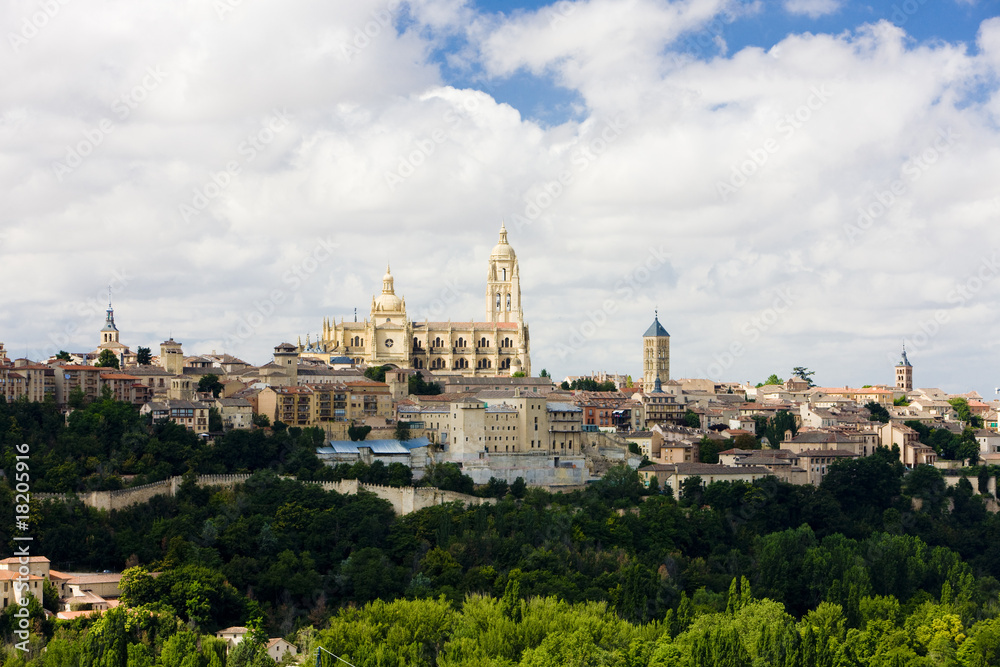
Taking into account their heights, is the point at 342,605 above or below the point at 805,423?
below

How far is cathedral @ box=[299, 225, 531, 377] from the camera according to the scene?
96.2m

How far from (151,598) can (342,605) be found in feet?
22.6

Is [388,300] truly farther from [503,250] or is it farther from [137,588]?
[137,588]

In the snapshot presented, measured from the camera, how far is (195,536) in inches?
2186

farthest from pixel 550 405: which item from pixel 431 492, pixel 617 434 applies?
pixel 431 492

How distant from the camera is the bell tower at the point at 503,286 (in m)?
109

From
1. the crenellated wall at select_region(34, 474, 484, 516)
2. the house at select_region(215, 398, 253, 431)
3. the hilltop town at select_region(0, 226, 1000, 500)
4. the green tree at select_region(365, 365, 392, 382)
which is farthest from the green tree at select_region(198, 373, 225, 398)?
the green tree at select_region(365, 365, 392, 382)

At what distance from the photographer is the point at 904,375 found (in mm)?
107438

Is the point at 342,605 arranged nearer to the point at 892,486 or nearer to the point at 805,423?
the point at 892,486

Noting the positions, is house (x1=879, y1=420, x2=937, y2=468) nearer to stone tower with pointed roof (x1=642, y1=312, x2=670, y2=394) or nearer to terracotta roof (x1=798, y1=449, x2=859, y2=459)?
terracotta roof (x1=798, y1=449, x2=859, y2=459)

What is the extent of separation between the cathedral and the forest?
30.8 metres

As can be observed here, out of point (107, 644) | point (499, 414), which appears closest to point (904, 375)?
point (499, 414)

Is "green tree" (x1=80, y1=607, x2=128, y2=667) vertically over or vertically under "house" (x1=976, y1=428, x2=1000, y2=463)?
under

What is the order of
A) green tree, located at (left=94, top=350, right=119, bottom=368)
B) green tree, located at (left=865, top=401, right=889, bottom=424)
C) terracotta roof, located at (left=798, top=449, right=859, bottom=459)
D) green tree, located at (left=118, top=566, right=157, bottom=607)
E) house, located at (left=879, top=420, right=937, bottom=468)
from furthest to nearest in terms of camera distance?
1. green tree, located at (left=865, top=401, right=889, bottom=424)
2. green tree, located at (left=94, top=350, right=119, bottom=368)
3. house, located at (left=879, top=420, right=937, bottom=468)
4. terracotta roof, located at (left=798, top=449, right=859, bottom=459)
5. green tree, located at (left=118, top=566, right=157, bottom=607)
